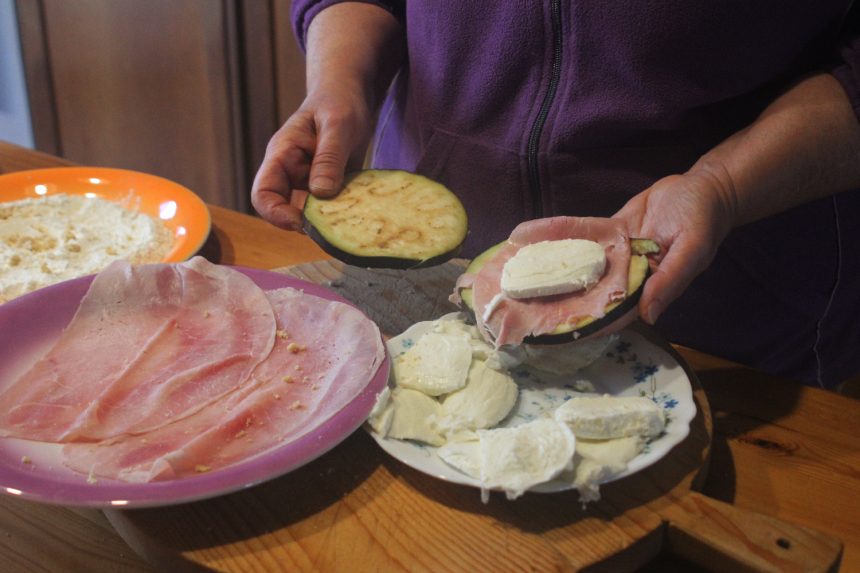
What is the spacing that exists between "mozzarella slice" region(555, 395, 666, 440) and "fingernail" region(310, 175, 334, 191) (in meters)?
0.50

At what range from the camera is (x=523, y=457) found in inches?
30.7

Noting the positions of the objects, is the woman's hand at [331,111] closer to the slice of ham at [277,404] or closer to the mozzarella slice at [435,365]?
the slice of ham at [277,404]

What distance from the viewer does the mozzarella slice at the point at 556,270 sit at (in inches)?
36.1

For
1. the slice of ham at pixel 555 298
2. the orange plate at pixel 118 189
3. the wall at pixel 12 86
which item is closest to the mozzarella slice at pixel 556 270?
the slice of ham at pixel 555 298

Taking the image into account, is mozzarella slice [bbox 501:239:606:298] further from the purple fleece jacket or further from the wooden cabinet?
the wooden cabinet

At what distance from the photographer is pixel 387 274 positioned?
4.17 feet

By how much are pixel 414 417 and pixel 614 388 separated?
28 cm

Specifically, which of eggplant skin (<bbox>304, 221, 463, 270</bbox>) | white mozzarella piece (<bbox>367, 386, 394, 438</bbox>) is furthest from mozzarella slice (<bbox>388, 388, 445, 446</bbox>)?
eggplant skin (<bbox>304, 221, 463, 270</bbox>)

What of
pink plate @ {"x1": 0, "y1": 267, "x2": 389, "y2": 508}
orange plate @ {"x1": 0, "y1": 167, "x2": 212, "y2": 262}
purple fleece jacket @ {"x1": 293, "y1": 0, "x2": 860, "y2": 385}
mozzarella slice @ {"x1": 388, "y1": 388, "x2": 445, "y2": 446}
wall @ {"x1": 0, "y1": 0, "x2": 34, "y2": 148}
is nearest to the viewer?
pink plate @ {"x1": 0, "y1": 267, "x2": 389, "y2": 508}

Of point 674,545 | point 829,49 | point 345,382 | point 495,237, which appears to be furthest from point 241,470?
point 829,49

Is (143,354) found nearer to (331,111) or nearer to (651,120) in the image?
(331,111)

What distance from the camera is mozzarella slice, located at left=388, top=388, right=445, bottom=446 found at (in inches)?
33.3

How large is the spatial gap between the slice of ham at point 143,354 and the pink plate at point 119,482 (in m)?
0.04

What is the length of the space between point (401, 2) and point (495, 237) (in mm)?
498
